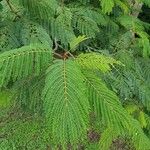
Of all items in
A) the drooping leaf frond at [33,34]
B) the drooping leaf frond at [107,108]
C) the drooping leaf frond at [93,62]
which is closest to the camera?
the drooping leaf frond at [107,108]

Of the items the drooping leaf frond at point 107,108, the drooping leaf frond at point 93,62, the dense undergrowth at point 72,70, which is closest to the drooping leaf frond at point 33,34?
the dense undergrowth at point 72,70

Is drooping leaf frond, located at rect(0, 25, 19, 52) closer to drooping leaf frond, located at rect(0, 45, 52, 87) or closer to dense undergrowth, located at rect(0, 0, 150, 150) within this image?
dense undergrowth, located at rect(0, 0, 150, 150)

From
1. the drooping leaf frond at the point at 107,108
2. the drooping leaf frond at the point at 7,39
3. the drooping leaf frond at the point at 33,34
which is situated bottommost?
the drooping leaf frond at the point at 7,39

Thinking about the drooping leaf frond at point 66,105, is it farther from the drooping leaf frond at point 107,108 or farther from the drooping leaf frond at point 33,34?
the drooping leaf frond at point 33,34

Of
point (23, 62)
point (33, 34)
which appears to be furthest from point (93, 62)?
point (33, 34)

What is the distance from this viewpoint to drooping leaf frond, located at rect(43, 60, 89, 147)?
1195 mm

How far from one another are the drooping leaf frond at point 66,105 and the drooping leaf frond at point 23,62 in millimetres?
78

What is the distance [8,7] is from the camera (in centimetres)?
258

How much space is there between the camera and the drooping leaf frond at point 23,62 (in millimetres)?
1379

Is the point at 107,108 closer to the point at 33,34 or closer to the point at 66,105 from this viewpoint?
the point at 66,105

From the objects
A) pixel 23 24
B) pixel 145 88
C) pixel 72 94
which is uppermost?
pixel 72 94

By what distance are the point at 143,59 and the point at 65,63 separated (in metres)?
2.18

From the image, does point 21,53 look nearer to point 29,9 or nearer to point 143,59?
point 29,9

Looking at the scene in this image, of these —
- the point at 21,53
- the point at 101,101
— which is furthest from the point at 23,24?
the point at 101,101
